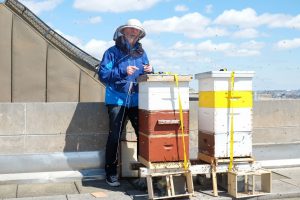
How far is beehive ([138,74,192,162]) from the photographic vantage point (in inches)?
208

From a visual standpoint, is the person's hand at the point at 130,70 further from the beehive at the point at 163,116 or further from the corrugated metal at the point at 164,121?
the corrugated metal at the point at 164,121

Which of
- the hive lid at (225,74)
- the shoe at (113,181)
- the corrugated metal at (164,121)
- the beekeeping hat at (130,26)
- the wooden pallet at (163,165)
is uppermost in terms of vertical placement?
the beekeeping hat at (130,26)

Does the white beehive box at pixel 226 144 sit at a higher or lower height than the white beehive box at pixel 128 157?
higher

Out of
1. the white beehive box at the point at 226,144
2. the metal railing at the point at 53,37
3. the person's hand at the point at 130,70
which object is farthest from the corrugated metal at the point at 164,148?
the metal railing at the point at 53,37

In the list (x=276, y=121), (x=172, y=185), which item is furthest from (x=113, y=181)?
(x=276, y=121)

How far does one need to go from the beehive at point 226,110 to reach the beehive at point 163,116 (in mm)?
361

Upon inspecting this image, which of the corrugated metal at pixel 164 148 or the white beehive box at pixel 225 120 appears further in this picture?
the white beehive box at pixel 225 120

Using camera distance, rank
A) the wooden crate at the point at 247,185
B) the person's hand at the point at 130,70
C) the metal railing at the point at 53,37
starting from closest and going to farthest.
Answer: the wooden crate at the point at 247,185
the person's hand at the point at 130,70
the metal railing at the point at 53,37

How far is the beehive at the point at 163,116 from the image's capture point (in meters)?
5.29

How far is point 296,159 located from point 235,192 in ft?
8.11

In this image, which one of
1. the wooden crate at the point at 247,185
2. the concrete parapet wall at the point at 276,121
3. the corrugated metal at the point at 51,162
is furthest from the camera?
the concrete parapet wall at the point at 276,121

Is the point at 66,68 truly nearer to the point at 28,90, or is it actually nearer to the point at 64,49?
the point at 28,90

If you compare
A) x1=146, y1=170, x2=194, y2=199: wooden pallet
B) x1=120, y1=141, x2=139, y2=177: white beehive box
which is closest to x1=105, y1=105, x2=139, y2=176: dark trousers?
x1=120, y1=141, x2=139, y2=177: white beehive box

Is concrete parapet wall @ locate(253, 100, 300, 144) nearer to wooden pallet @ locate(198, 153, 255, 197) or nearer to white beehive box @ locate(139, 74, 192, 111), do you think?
wooden pallet @ locate(198, 153, 255, 197)
